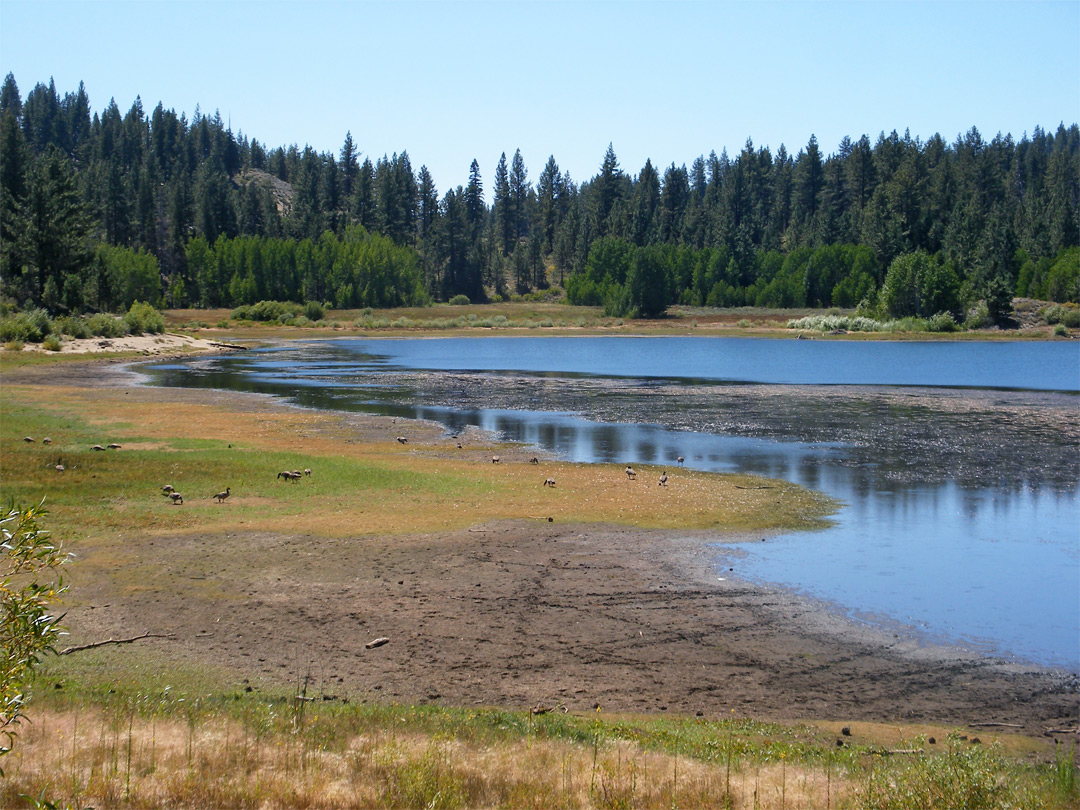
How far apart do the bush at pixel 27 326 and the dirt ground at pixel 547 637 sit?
56.5 m

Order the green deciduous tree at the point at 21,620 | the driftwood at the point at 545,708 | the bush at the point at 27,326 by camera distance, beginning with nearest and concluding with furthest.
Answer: the green deciduous tree at the point at 21,620, the driftwood at the point at 545,708, the bush at the point at 27,326

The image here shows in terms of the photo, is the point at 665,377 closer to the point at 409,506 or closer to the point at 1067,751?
the point at 409,506

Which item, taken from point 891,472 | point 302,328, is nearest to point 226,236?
point 302,328

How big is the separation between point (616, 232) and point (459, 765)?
172969mm

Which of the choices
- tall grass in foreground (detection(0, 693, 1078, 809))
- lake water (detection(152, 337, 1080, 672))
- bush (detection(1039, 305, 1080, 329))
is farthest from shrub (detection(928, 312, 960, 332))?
tall grass in foreground (detection(0, 693, 1078, 809))

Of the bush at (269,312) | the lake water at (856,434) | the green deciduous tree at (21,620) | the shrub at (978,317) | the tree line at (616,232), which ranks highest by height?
the tree line at (616,232)

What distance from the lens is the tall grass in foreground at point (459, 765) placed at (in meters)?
7.36

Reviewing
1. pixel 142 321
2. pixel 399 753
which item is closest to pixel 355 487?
pixel 399 753

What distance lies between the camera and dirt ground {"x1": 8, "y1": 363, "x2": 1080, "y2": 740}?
34.4 feet

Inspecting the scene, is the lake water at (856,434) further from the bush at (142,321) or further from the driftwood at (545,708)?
the bush at (142,321)

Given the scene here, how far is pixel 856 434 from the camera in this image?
34.1 metres

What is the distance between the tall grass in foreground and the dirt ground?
3.75ft

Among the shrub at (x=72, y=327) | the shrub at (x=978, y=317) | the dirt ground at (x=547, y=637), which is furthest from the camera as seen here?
the shrub at (x=978, y=317)

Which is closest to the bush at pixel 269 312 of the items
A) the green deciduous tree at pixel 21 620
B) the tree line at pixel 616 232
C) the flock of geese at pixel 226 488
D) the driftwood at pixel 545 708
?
the tree line at pixel 616 232
